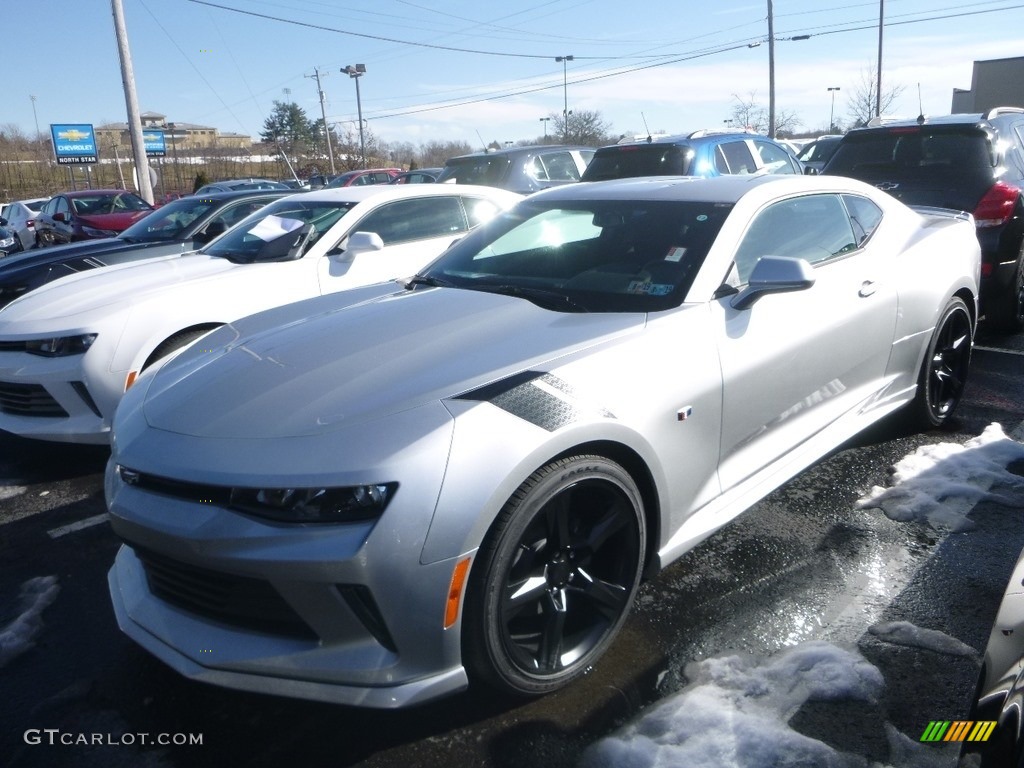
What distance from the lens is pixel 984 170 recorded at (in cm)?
625

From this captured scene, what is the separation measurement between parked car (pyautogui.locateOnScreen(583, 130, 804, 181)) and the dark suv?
1.65m

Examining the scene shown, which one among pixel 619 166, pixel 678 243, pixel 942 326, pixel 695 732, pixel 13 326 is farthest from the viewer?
pixel 619 166

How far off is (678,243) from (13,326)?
3831 millimetres

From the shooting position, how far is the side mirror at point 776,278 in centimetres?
301

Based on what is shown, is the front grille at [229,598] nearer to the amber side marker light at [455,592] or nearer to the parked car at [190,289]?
the amber side marker light at [455,592]

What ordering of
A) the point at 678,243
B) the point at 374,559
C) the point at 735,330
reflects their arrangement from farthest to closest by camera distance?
the point at 678,243 < the point at 735,330 < the point at 374,559

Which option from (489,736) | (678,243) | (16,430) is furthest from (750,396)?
(16,430)

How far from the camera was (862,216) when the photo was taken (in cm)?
414

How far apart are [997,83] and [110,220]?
28.9 metres

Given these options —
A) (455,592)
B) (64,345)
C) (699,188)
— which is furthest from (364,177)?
(455,592)

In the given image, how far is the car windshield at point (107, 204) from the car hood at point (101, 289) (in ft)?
41.9

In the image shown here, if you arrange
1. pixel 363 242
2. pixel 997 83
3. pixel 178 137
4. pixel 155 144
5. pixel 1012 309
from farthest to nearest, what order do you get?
pixel 178 137, pixel 155 144, pixel 997 83, pixel 1012 309, pixel 363 242

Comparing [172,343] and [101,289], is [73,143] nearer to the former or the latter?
[101,289]

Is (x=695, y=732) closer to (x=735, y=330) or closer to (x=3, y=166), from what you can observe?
(x=735, y=330)
